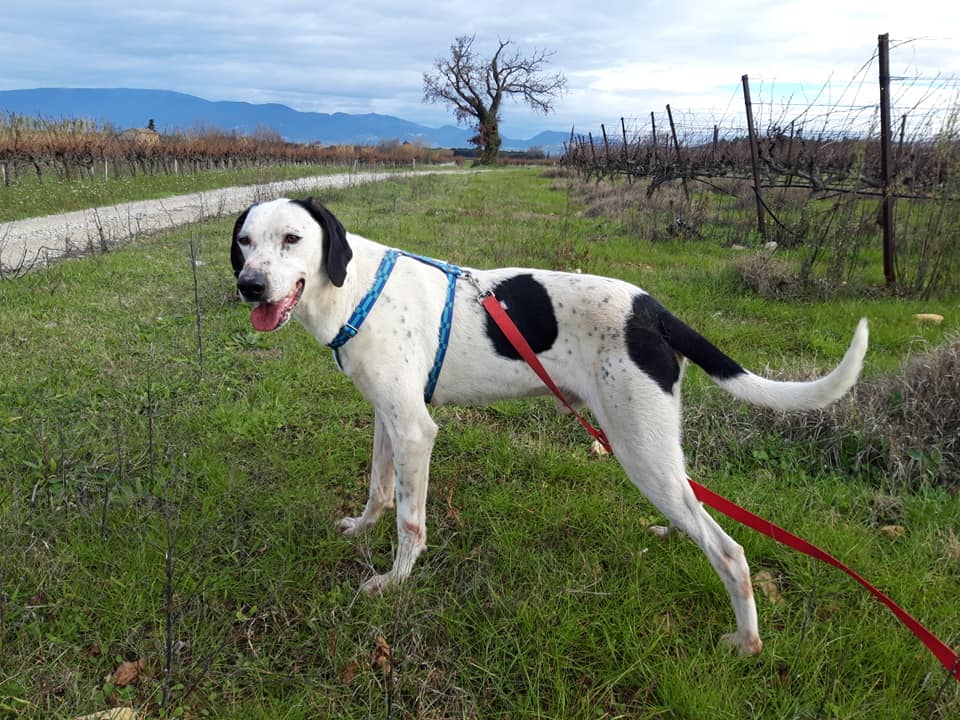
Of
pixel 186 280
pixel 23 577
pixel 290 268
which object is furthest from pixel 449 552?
pixel 186 280

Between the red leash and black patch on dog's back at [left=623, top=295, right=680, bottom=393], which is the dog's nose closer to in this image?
the red leash

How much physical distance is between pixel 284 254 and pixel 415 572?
1.42 m

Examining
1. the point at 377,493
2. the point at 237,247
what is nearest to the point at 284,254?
the point at 237,247

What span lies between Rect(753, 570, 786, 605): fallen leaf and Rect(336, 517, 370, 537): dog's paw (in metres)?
1.77

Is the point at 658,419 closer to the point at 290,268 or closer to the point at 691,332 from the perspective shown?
the point at 691,332

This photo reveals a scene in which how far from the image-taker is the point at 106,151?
23.5 m

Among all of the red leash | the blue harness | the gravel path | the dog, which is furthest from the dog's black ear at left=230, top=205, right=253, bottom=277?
the gravel path

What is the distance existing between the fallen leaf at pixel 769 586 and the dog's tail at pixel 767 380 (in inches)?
31.0

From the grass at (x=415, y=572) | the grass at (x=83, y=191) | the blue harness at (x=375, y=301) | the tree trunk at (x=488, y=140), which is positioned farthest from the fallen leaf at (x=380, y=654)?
the tree trunk at (x=488, y=140)

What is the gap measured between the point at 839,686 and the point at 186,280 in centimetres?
729

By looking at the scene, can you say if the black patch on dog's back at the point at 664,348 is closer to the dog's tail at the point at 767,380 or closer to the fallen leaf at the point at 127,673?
the dog's tail at the point at 767,380

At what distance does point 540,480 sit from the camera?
3258mm

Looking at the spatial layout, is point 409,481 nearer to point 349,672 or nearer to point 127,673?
point 349,672

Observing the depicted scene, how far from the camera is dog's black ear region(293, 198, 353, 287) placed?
234 centimetres
